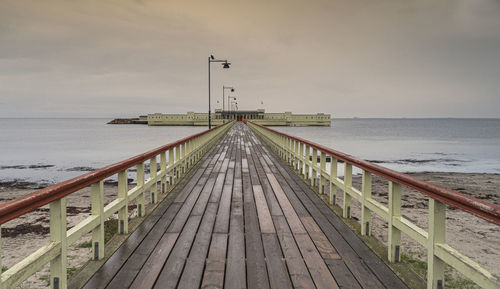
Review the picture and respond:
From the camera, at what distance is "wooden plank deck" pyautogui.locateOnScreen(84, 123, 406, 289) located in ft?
9.87

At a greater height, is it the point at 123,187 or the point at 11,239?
the point at 123,187

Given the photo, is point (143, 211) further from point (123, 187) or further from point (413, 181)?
point (413, 181)

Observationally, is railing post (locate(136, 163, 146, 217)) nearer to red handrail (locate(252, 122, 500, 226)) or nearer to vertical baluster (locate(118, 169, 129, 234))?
vertical baluster (locate(118, 169, 129, 234))

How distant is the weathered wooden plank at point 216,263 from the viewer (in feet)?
9.64

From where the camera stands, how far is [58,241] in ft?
8.51

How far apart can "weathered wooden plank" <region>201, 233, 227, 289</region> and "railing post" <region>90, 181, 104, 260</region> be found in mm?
1317

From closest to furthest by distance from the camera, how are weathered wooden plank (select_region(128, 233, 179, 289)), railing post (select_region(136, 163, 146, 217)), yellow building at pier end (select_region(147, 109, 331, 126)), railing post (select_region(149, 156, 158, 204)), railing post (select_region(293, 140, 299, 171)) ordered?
1. weathered wooden plank (select_region(128, 233, 179, 289))
2. railing post (select_region(136, 163, 146, 217))
3. railing post (select_region(149, 156, 158, 204))
4. railing post (select_region(293, 140, 299, 171))
5. yellow building at pier end (select_region(147, 109, 331, 126))

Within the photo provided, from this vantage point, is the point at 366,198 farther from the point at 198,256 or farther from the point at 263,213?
the point at 198,256

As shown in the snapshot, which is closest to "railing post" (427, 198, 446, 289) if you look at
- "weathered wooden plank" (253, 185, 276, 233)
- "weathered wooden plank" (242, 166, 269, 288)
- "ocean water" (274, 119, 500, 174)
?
"weathered wooden plank" (242, 166, 269, 288)

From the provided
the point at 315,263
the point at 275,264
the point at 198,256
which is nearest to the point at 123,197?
the point at 198,256

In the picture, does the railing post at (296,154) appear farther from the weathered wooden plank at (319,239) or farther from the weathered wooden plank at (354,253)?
the weathered wooden plank at (319,239)

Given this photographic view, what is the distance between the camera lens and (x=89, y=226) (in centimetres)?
310

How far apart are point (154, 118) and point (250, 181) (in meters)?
138

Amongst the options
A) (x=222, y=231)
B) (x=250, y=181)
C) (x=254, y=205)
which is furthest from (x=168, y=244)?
(x=250, y=181)
